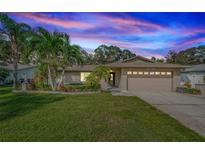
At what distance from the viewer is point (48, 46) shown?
52.4ft

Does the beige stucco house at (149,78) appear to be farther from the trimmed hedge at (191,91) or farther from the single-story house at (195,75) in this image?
the single-story house at (195,75)

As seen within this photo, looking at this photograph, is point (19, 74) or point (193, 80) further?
point (19, 74)

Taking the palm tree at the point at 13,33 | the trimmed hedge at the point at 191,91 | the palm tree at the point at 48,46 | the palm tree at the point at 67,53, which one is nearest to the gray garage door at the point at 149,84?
the trimmed hedge at the point at 191,91

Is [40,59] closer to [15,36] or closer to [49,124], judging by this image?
[15,36]

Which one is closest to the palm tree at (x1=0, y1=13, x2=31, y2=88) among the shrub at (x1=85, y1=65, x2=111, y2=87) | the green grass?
the shrub at (x1=85, y1=65, x2=111, y2=87)

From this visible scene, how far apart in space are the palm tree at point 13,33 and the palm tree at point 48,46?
571 cm

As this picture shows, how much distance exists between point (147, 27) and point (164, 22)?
179 centimetres

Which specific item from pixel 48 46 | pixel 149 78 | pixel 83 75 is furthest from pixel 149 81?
pixel 83 75

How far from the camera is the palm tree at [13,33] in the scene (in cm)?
2033

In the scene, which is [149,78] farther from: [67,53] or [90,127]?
[90,127]

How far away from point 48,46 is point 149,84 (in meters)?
10.6

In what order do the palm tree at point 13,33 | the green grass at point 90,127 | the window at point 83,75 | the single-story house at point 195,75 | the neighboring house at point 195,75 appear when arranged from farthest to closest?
the window at point 83,75, the neighboring house at point 195,75, the single-story house at point 195,75, the palm tree at point 13,33, the green grass at point 90,127
